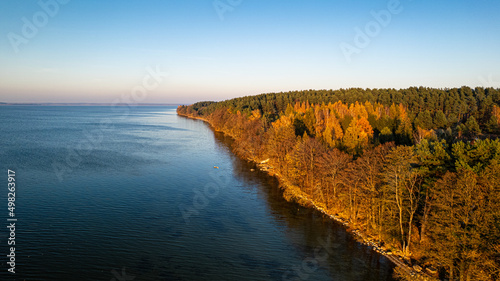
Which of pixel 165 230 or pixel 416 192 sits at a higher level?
pixel 416 192

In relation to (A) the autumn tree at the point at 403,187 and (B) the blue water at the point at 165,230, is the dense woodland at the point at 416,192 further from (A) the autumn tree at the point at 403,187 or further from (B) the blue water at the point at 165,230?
(B) the blue water at the point at 165,230

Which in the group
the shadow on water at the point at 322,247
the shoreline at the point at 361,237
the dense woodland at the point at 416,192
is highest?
the dense woodland at the point at 416,192

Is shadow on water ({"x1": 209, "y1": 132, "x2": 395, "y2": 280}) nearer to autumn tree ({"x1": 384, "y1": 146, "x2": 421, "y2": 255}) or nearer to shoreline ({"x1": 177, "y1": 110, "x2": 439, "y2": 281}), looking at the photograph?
shoreline ({"x1": 177, "y1": 110, "x2": 439, "y2": 281})

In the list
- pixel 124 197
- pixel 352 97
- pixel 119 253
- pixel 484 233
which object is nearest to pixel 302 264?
pixel 484 233

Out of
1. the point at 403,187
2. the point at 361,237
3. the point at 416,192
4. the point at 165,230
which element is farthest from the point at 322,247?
the point at 165,230

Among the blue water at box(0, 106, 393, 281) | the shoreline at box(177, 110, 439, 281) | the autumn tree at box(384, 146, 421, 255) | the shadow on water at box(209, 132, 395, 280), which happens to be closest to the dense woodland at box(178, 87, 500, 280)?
the autumn tree at box(384, 146, 421, 255)

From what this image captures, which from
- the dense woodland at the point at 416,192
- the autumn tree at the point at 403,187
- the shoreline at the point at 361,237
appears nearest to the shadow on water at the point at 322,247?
the shoreline at the point at 361,237

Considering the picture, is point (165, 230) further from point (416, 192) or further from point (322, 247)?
point (416, 192)

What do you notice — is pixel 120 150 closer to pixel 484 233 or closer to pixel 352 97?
pixel 484 233
